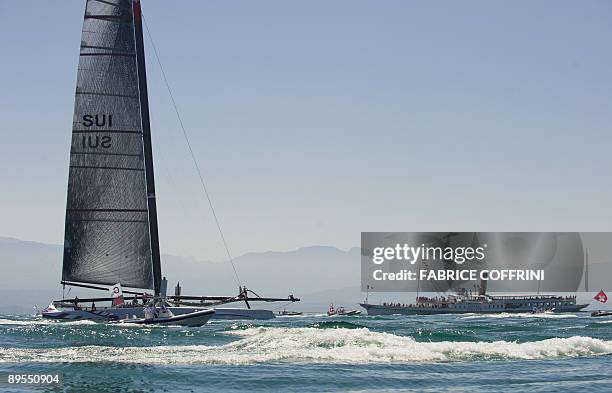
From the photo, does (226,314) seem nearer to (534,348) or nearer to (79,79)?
(79,79)

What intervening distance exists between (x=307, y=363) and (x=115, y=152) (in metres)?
40.6

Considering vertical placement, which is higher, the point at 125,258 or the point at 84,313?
the point at 125,258

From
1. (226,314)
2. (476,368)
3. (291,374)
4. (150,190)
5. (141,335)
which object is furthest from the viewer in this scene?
(226,314)

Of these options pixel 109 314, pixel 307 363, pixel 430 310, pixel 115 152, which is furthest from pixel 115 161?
pixel 430 310

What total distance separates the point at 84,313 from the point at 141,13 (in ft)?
89.4

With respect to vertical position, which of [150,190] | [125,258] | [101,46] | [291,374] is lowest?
[291,374]

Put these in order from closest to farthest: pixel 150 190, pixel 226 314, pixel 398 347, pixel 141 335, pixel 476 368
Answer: pixel 476 368 → pixel 398 347 → pixel 141 335 → pixel 150 190 → pixel 226 314

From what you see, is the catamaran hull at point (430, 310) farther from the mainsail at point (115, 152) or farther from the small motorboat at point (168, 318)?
the small motorboat at point (168, 318)

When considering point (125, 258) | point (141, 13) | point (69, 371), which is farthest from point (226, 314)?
point (69, 371)

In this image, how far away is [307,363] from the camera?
39.6 metres

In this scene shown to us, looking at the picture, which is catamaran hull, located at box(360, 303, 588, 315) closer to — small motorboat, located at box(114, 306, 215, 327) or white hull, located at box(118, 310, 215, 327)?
white hull, located at box(118, 310, 215, 327)

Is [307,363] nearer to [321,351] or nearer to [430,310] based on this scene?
[321,351]

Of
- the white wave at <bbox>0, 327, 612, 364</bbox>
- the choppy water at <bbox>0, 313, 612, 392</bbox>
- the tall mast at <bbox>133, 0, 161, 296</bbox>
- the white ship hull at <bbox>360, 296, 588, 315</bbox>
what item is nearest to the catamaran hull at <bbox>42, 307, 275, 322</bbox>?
the tall mast at <bbox>133, 0, 161, 296</bbox>

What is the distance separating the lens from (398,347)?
45812 millimetres
